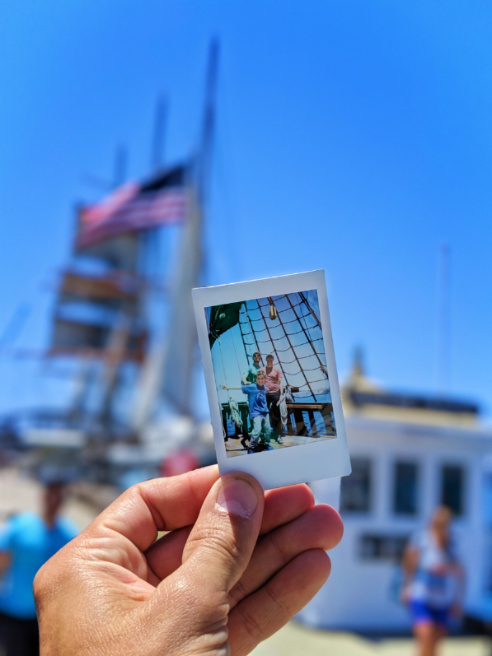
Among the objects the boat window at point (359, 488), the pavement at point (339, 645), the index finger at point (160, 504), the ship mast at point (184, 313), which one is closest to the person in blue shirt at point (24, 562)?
the pavement at point (339, 645)

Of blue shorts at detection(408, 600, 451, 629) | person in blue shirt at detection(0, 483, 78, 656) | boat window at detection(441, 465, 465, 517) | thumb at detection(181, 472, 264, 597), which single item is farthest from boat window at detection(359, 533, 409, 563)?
→ thumb at detection(181, 472, 264, 597)

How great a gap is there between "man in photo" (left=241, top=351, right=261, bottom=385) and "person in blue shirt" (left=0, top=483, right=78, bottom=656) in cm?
300

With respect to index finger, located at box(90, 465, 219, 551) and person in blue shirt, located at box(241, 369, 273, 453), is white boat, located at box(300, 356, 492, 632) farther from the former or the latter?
person in blue shirt, located at box(241, 369, 273, 453)

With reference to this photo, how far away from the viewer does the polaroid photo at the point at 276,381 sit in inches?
50.0

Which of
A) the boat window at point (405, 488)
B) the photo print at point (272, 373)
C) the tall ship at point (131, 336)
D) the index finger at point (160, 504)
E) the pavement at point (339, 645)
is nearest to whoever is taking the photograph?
the photo print at point (272, 373)

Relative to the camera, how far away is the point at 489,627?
472 cm

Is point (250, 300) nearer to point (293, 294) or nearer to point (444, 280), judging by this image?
point (293, 294)

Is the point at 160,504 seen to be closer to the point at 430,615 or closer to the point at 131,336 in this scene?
the point at 430,615

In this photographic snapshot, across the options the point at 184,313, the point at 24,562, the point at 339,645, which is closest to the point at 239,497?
the point at 24,562

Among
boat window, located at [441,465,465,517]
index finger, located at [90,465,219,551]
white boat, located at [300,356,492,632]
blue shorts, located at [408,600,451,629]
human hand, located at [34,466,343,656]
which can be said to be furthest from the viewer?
boat window, located at [441,465,465,517]

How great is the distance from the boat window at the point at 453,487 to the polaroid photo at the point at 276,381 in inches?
270

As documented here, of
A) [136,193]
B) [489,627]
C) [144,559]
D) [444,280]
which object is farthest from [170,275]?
[144,559]

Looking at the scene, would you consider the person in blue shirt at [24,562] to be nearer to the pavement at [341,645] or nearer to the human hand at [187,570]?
the pavement at [341,645]

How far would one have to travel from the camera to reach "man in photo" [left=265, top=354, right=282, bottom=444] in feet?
4.21
